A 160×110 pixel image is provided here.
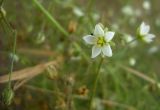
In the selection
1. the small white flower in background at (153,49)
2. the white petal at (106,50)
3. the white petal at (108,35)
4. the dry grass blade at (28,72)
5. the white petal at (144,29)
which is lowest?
the dry grass blade at (28,72)

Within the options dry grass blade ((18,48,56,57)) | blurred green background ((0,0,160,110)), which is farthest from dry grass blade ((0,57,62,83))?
dry grass blade ((18,48,56,57))

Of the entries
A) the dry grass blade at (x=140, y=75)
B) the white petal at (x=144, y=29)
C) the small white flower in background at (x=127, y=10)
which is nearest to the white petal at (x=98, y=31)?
the white petal at (x=144, y=29)

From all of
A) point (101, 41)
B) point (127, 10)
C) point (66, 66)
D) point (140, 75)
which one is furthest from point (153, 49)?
point (101, 41)

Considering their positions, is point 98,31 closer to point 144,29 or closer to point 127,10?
point 144,29

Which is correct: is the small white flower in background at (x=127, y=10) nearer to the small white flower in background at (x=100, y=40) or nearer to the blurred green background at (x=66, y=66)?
the blurred green background at (x=66, y=66)

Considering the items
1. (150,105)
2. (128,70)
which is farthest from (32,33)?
(150,105)

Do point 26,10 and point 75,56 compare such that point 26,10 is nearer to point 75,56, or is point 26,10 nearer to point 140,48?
point 75,56

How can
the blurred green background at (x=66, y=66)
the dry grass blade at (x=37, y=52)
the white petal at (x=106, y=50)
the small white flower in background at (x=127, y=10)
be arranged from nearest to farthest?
the white petal at (x=106, y=50), the blurred green background at (x=66, y=66), the dry grass blade at (x=37, y=52), the small white flower in background at (x=127, y=10)

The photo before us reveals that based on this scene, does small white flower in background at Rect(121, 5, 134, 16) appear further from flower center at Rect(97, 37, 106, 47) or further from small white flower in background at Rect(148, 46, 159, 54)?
flower center at Rect(97, 37, 106, 47)
